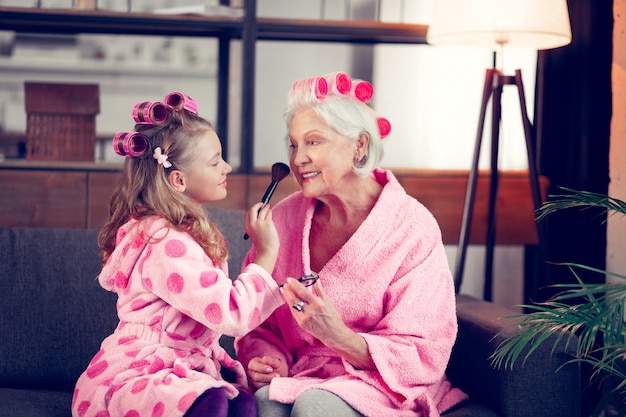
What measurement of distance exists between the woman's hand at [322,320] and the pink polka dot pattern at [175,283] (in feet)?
0.68

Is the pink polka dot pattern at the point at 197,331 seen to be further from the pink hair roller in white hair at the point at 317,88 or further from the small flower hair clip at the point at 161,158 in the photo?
the pink hair roller in white hair at the point at 317,88

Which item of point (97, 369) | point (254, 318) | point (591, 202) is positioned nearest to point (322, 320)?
point (254, 318)

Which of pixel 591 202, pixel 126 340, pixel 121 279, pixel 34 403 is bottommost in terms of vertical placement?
pixel 34 403

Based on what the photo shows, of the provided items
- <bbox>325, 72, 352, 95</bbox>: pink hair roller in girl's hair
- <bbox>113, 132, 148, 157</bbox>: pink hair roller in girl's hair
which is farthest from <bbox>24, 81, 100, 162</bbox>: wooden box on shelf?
<bbox>325, 72, 352, 95</bbox>: pink hair roller in girl's hair

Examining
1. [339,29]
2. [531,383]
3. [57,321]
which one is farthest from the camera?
[339,29]

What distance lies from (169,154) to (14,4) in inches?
58.5

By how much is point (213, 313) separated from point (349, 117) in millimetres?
551

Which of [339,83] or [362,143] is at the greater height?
[339,83]

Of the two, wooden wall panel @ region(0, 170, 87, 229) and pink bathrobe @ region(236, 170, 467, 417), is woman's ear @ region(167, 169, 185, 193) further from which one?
wooden wall panel @ region(0, 170, 87, 229)

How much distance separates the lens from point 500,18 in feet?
8.31

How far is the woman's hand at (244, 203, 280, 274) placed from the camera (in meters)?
1.86

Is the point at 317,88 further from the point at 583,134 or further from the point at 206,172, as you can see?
the point at 583,134

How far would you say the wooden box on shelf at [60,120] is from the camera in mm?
2910

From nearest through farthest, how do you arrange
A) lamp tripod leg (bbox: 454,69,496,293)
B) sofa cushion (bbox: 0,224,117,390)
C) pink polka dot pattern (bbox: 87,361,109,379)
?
pink polka dot pattern (bbox: 87,361,109,379)
sofa cushion (bbox: 0,224,117,390)
lamp tripod leg (bbox: 454,69,496,293)
